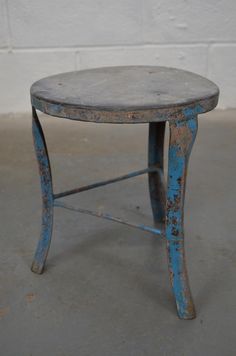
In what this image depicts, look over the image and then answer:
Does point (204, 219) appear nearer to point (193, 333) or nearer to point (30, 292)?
point (193, 333)

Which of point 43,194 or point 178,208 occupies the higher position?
point 178,208

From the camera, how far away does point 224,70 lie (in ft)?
11.8

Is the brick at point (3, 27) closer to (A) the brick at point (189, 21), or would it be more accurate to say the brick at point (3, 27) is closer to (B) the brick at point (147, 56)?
(B) the brick at point (147, 56)

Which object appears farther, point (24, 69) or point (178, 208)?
point (24, 69)

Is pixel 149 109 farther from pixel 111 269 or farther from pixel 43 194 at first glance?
pixel 111 269

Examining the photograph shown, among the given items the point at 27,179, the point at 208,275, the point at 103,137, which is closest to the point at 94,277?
Result: the point at 208,275

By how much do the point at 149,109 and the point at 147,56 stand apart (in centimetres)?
248

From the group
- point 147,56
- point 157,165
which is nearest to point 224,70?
point 147,56

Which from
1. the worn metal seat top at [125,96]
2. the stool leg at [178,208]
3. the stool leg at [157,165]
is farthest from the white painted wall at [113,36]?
the stool leg at [178,208]

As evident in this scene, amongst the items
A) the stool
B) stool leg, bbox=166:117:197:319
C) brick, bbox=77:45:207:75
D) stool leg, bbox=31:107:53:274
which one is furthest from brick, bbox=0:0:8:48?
stool leg, bbox=166:117:197:319

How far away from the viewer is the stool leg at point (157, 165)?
1.81 m

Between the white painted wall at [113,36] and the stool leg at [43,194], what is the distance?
218 cm

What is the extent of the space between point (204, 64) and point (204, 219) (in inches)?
75.2

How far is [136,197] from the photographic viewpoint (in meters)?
2.26
